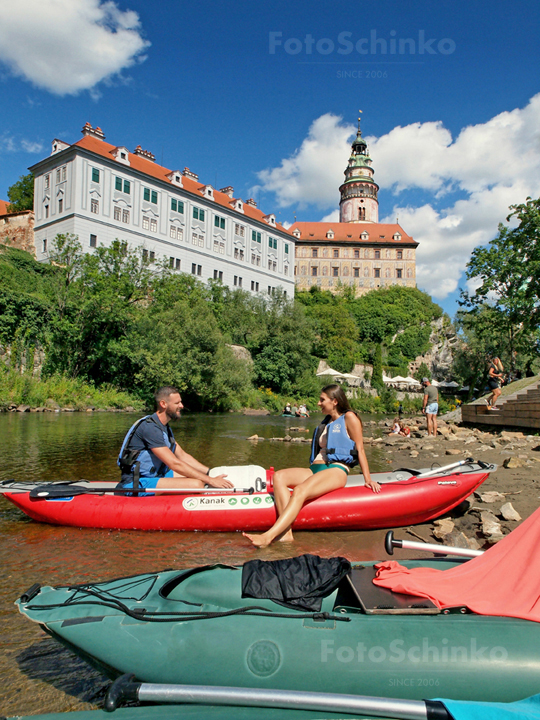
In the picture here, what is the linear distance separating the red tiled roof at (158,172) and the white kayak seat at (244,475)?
42215 mm

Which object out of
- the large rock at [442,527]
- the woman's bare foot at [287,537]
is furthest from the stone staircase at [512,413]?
the woman's bare foot at [287,537]

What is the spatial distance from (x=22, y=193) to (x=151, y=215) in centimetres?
1616

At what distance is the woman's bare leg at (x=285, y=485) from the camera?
5523 mm

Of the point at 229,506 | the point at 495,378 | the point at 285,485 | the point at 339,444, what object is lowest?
the point at 229,506

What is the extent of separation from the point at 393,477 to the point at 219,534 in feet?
8.46

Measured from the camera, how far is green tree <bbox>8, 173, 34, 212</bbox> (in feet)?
162

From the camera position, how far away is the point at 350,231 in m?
75.9

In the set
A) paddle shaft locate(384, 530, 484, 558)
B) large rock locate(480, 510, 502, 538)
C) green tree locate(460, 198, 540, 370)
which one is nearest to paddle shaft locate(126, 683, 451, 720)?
paddle shaft locate(384, 530, 484, 558)

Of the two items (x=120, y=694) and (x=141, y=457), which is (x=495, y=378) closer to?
(x=141, y=457)

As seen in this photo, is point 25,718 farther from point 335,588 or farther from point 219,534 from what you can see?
point 219,534

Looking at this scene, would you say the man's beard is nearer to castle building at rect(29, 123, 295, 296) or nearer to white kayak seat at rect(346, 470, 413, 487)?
white kayak seat at rect(346, 470, 413, 487)

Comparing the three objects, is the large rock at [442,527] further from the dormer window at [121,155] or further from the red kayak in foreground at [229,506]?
the dormer window at [121,155]

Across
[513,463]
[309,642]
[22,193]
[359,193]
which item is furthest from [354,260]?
[309,642]

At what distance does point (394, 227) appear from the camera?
252ft
